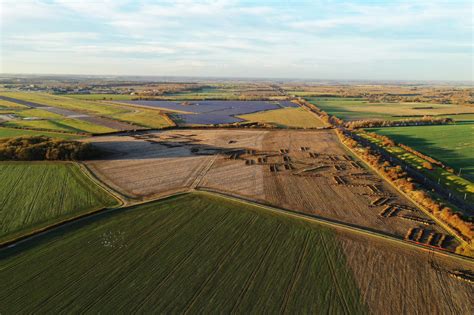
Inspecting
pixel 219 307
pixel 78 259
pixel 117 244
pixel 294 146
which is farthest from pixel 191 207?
pixel 294 146

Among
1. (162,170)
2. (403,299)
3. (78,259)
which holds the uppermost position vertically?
(162,170)

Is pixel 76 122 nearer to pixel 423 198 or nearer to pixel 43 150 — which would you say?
pixel 43 150

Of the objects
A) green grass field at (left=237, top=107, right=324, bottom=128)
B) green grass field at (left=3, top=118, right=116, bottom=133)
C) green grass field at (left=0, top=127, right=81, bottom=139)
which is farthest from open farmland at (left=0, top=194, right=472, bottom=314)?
green grass field at (left=237, top=107, right=324, bottom=128)

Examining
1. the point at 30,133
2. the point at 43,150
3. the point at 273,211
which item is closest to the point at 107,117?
the point at 30,133

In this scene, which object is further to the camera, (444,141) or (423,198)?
(444,141)

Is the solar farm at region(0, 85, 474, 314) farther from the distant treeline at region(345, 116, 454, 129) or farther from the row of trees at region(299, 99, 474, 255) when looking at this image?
the distant treeline at region(345, 116, 454, 129)

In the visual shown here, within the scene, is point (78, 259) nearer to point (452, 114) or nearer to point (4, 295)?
point (4, 295)
